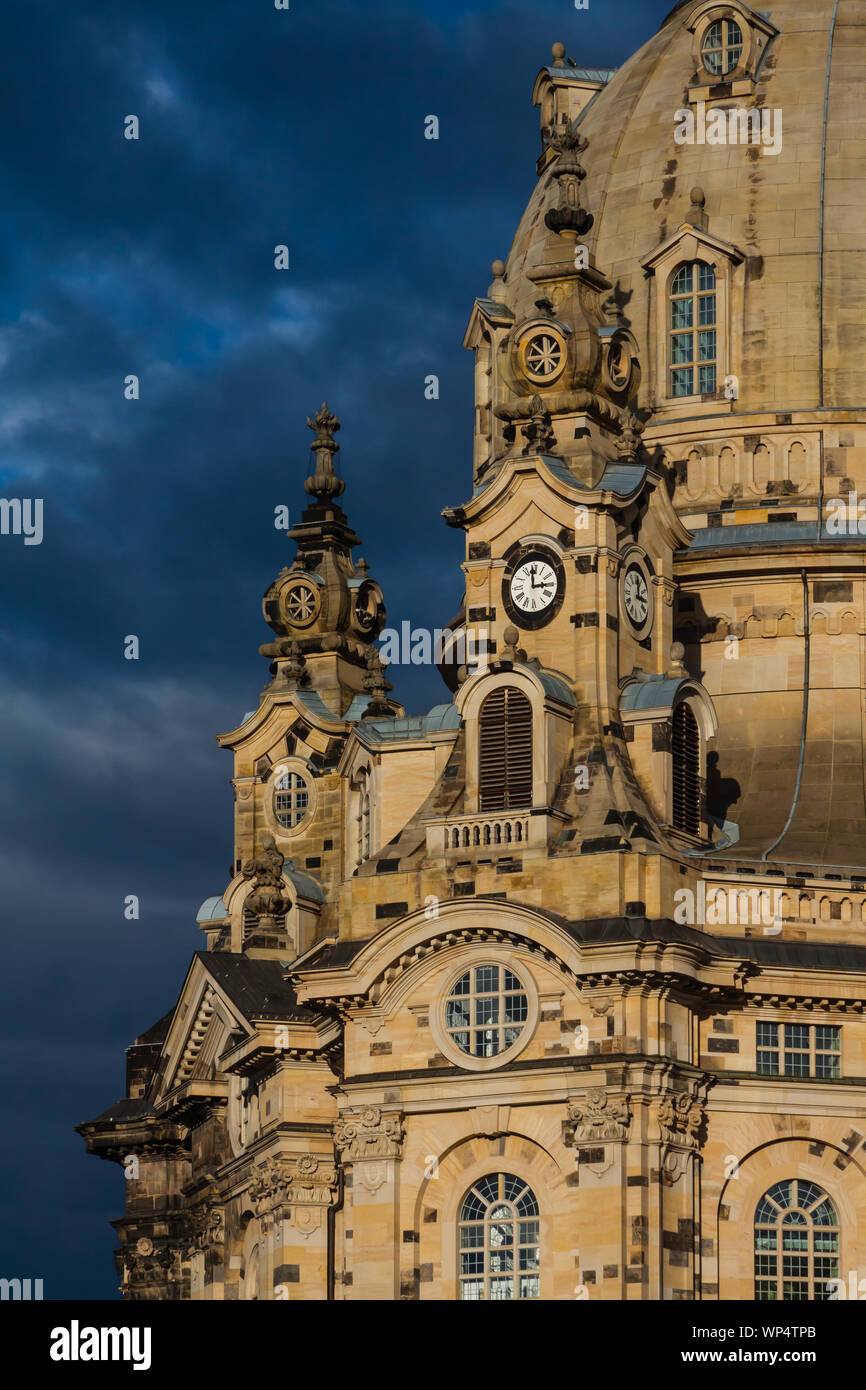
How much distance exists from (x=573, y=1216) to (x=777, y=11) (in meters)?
36.9

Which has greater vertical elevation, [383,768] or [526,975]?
[383,768]

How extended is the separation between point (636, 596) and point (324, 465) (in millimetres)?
22137

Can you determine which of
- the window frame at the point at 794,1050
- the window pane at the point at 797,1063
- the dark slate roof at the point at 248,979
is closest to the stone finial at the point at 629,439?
the window frame at the point at 794,1050

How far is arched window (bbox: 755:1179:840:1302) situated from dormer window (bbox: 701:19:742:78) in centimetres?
3263

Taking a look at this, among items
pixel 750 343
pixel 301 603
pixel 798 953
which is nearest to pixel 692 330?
pixel 750 343

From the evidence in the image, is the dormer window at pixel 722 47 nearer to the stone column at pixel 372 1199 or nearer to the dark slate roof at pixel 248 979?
the dark slate roof at pixel 248 979

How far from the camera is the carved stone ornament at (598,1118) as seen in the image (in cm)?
7550

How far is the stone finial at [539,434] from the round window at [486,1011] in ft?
43.8

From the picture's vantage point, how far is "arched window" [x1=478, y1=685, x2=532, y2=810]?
263ft

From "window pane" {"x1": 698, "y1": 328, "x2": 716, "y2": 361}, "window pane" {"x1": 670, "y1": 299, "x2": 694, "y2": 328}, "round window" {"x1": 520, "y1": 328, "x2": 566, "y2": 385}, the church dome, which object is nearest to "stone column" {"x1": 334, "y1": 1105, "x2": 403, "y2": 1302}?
"round window" {"x1": 520, "y1": 328, "x2": 566, "y2": 385}

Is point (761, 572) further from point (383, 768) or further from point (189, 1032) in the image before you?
point (189, 1032)

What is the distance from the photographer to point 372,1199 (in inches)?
3086
